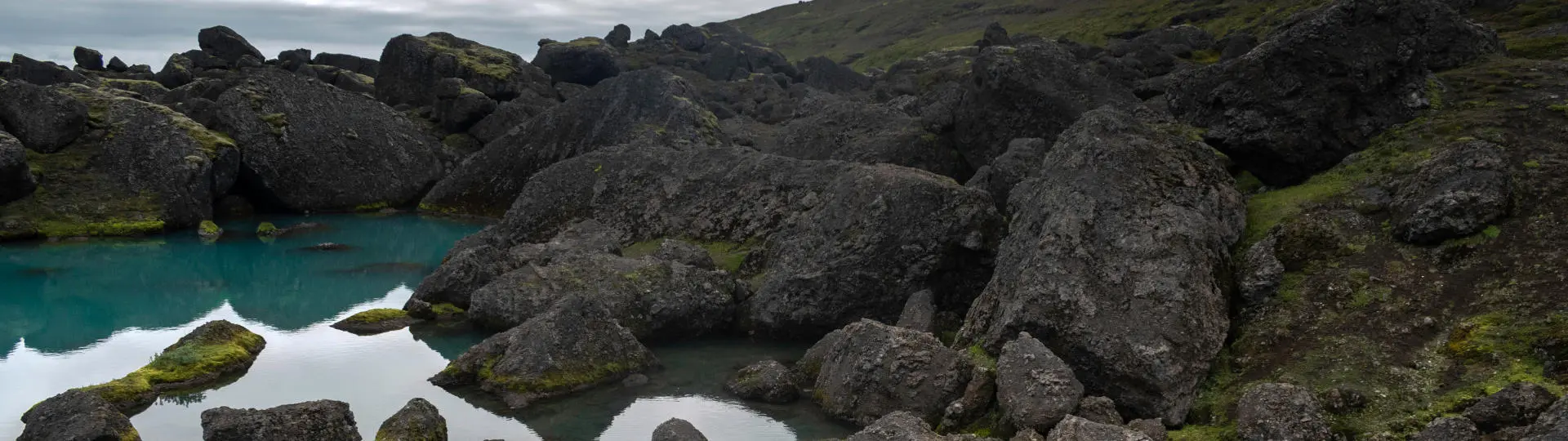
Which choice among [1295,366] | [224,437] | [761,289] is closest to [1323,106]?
[1295,366]

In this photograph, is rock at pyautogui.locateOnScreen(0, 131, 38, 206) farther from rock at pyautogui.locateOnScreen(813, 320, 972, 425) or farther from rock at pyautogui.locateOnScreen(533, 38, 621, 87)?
rock at pyautogui.locateOnScreen(533, 38, 621, 87)

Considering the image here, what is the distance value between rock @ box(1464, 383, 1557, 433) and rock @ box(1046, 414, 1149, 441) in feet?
12.1

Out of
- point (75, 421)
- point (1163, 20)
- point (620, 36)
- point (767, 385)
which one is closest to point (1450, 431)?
point (767, 385)

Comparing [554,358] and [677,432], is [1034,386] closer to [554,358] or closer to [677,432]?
[677,432]

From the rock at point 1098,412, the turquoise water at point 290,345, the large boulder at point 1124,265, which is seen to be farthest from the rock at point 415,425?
the rock at point 1098,412

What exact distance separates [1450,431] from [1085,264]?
19.6 feet

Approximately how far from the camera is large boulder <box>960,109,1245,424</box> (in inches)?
614

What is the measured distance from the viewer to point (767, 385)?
60.6 ft

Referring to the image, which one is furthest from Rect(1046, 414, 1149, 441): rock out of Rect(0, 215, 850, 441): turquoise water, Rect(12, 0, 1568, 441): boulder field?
Rect(0, 215, 850, 441): turquoise water

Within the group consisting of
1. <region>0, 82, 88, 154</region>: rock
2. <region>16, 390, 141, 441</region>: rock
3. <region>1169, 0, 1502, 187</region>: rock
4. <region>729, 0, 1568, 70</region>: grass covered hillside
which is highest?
<region>0, 82, 88, 154</region>: rock

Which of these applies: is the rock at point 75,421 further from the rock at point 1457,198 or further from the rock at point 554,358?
the rock at point 1457,198

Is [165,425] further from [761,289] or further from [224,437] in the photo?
[761,289]

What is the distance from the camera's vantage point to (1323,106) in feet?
69.4

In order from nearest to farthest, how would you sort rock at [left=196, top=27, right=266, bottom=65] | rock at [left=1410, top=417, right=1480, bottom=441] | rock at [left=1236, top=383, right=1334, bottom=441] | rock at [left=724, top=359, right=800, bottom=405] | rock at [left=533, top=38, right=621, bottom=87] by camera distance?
rock at [left=1410, top=417, right=1480, bottom=441]
rock at [left=1236, top=383, right=1334, bottom=441]
rock at [left=724, top=359, right=800, bottom=405]
rock at [left=533, top=38, right=621, bottom=87]
rock at [left=196, top=27, right=266, bottom=65]
